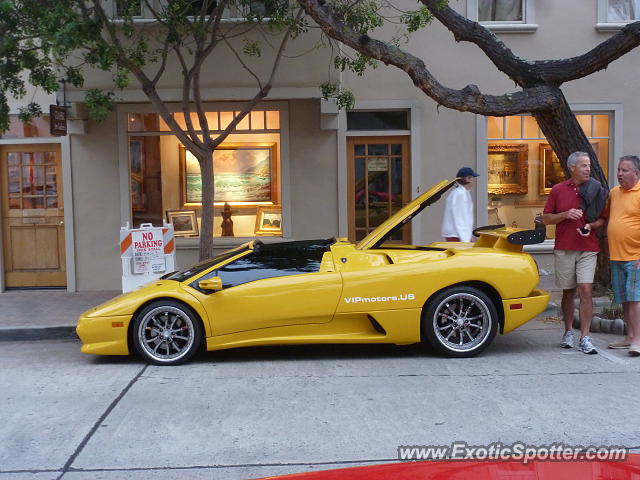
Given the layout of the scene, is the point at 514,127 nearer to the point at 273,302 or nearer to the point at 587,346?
the point at 587,346

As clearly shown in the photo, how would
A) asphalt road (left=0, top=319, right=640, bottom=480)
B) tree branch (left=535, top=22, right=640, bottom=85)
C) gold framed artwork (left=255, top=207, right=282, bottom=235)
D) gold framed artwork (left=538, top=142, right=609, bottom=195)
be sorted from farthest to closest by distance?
gold framed artwork (left=538, top=142, right=609, bottom=195) → gold framed artwork (left=255, top=207, right=282, bottom=235) → tree branch (left=535, top=22, right=640, bottom=85) → asphalt road (left=0, top=319, right=640, bottom=480)

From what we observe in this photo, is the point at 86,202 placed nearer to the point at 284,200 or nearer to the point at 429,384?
the point at 284,200

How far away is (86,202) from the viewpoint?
11414mm

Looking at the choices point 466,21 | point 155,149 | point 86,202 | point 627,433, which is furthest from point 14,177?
point 627,433

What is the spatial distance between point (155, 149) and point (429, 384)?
24.2ft

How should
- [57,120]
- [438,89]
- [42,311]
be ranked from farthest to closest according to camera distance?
1. [57,120]
2. [42,311]
3. [438,89]

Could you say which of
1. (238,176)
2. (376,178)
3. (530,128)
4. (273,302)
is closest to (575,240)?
(273,302)

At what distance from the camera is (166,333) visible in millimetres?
6551

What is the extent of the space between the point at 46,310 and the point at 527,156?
8.03 m

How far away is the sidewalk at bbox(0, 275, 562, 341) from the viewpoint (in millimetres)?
8273

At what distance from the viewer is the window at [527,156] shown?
38.7 feet

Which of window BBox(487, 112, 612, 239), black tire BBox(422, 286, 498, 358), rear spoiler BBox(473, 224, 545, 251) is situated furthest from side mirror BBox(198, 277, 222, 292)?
window BBox(487, 112, 612, 239)

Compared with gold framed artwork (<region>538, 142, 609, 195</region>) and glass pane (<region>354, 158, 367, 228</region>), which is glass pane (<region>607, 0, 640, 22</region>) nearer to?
gold framed artwork (<region>538, 142, 609, 195</region>)

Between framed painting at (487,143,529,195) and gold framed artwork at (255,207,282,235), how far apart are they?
3.65 meters
